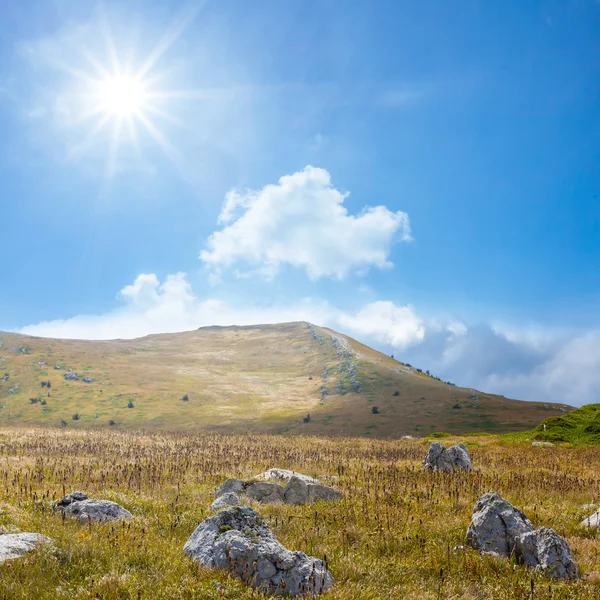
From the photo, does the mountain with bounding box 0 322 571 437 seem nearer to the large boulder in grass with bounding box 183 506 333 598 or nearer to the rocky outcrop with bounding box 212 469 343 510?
the rocky outcrop with bounding box 212 469 343 510

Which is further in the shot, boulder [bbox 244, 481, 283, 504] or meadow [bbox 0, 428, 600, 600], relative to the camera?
boulder [bbox 244, 481, 283, 504]

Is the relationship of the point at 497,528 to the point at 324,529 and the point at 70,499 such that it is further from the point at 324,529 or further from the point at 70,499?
the point at 70,499

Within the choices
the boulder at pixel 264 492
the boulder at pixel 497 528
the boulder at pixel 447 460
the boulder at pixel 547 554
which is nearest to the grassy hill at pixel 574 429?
the boulder at pixel 447 460

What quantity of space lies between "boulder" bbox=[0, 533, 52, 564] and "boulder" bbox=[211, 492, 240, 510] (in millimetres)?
4270

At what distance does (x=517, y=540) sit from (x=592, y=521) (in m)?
3.88

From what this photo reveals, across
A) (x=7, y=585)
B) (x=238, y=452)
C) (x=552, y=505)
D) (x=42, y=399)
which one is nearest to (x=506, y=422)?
(x=238, y=452)

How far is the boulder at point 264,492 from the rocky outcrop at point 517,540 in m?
5.64

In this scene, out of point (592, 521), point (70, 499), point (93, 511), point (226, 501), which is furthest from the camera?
point (226, 501)

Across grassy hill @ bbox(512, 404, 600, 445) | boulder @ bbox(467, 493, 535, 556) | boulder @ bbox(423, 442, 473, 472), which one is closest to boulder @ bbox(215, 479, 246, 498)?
boulder @ bbox(467, 493, 535, 556)

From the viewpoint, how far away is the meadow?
641 centimetres

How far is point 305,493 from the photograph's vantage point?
1239 centimetres

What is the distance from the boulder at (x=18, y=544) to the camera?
22.0 ft

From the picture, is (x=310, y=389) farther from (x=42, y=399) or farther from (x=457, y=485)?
(x=457, y=485)

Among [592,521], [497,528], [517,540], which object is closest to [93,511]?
[497,528]
